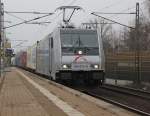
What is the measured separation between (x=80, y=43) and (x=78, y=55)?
846 mm

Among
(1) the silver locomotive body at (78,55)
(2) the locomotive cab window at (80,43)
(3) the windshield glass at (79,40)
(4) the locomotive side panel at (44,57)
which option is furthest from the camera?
(4) the locomotive side panel at (44,57)

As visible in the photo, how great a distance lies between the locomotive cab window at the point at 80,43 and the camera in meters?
27.3

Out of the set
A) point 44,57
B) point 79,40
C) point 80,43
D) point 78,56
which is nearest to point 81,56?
point 78,56

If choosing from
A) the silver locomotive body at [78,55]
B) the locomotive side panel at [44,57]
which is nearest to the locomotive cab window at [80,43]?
the silver locomotive body at [78,55]

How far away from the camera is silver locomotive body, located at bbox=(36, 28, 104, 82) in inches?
1057

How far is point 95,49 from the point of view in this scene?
2759 centimetres

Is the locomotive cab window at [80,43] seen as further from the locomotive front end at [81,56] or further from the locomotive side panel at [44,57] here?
the locomotive side panel at [44,57]

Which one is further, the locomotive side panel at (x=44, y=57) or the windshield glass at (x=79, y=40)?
A: the locomotive side panel at (x=44, y=57)

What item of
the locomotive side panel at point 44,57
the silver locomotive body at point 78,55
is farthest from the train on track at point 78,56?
the locomotive side panel at point 44,57

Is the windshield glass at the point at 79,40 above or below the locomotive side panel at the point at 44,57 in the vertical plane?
above

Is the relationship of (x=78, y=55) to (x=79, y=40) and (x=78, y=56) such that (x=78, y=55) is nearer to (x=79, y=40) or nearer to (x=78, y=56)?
(x=78, y=56)

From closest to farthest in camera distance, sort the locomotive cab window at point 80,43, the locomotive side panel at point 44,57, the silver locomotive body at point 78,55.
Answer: the silver locomotive body at point 78,55 < the locomotive cab window at point 80,43 < the locomotive side panel at point 44,57

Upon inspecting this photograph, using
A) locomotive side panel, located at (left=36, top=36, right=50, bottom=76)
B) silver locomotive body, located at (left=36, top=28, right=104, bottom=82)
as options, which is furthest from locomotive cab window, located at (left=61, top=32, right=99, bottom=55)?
locomotive side panel, located at (left=36, top=36, right=50, bottom=76)

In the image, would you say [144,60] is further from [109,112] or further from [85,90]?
[109,112]
